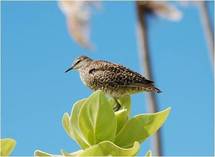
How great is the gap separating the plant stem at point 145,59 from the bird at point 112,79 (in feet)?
32.6

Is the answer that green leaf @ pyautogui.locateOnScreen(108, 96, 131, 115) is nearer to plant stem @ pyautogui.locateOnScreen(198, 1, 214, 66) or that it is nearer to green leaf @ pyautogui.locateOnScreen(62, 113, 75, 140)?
green leaf @ pyautogui.locateOnScreen(62, 113, 75, 140)

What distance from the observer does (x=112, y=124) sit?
1342 millimetres

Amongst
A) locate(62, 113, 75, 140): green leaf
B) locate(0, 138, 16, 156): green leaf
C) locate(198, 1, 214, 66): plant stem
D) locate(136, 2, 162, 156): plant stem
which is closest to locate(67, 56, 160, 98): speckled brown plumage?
locate(62, 113, 75, 140): green leaf

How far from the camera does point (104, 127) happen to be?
52.9 inches

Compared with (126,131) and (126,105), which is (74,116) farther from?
(126,105)

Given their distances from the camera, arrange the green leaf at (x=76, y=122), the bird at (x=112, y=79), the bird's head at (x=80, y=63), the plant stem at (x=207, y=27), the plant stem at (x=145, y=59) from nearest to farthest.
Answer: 1. the green leaf at (x=76, y=122)
2. the bird at (x=112, y=79)
3. the bird's head at (x=80, y=63)
4. the plant stem at (x=145, y=59)
5. the plant stem at (x=207, y=27)

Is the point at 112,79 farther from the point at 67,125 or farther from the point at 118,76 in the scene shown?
the point at 67,125

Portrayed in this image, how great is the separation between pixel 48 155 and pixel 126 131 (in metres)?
0.19

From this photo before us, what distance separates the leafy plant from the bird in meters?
0.69

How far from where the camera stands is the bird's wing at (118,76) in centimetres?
229

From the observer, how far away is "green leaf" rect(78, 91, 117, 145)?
4.26 ft

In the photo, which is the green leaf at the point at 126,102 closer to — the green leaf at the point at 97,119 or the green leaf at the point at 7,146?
the green leaf at the point at 97,119

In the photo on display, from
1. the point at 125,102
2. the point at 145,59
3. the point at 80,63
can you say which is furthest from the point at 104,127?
the point at 145,59

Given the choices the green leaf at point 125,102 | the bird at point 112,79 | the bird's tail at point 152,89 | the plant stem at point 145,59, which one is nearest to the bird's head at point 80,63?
the bird at point 112,79
